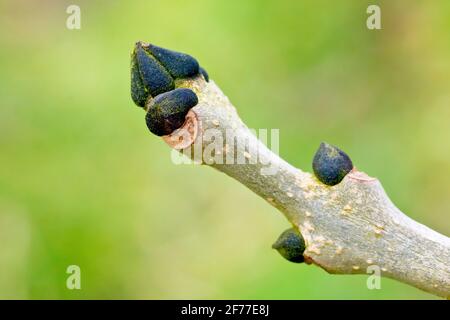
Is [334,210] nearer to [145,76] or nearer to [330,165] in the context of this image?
[330,165]

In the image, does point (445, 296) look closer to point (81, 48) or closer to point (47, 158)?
point (47, 158)

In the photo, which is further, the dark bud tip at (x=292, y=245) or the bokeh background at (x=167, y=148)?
the bokeh background at (x=167, y=148)

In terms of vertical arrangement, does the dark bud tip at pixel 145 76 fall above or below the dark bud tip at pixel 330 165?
above

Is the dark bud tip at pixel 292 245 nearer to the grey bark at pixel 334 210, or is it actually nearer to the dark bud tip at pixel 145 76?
the grey bark at pixel 334 210

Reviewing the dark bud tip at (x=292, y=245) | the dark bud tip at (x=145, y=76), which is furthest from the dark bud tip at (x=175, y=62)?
the dark bud tip at (x=292, y=245)

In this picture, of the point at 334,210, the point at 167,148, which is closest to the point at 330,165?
the point at 334,210

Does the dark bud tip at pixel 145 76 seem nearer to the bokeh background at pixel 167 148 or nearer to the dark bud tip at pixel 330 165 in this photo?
the dark bud tip at pixel 330 165
